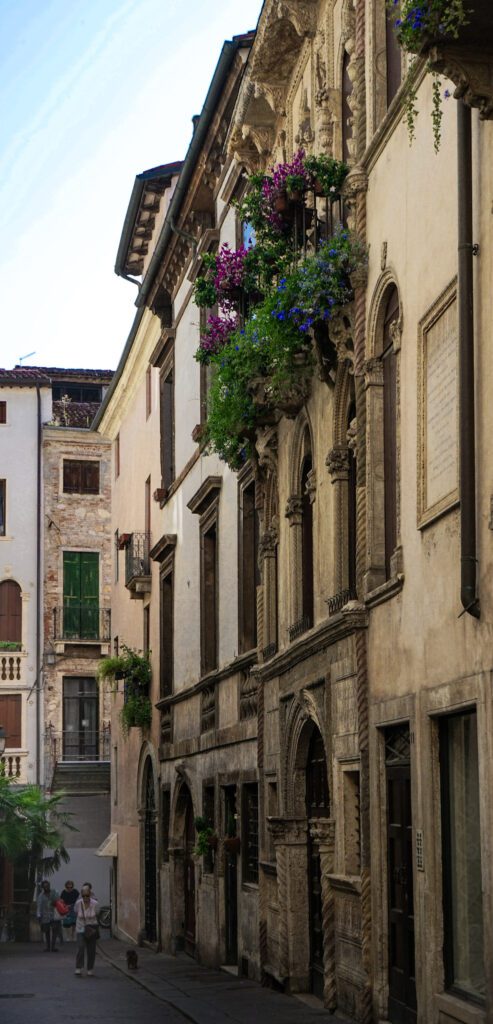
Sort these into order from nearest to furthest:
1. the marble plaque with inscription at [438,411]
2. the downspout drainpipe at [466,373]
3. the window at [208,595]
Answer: the downspout drainpipe at [466,373] < the marble plaque with inscription at [438,411] < the window at [208,595]

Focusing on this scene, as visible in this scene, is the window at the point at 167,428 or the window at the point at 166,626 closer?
the window at the point at 166,626

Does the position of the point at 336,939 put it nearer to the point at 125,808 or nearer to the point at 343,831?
the point at 343,831

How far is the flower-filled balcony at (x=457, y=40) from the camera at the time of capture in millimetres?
10133

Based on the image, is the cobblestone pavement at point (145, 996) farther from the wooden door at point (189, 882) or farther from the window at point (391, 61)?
the window at point (391, 61)

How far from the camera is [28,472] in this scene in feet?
167

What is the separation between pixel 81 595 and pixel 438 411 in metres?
37.7

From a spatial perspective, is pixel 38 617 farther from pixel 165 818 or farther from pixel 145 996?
pixel 145 996

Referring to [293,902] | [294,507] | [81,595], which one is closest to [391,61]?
[294,507]

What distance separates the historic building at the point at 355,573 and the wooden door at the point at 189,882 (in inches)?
3.0

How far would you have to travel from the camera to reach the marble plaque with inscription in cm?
1275

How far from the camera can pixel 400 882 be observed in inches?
572

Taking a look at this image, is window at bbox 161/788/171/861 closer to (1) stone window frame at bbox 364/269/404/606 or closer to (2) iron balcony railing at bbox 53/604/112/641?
(1) stone window frame at bbox 364/269/404/606

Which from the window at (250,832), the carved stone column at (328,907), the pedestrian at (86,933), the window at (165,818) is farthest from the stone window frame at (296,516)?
the window at (165,818)

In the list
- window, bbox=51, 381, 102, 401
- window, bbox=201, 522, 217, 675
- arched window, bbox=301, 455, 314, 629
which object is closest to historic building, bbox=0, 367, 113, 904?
window, bbox=51, 381, 102, 401
